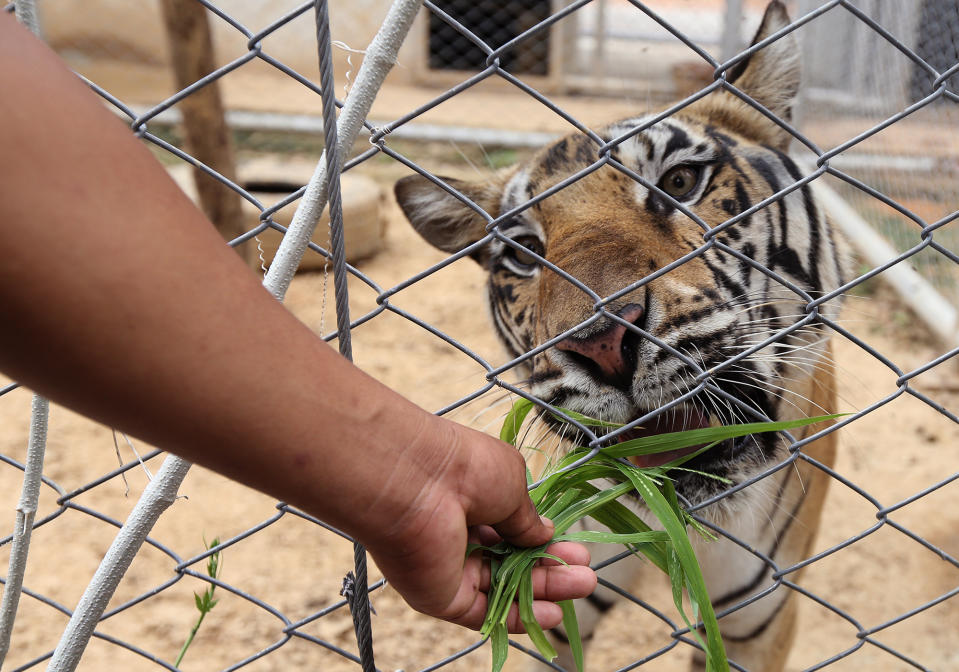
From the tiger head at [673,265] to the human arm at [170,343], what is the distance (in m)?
0.32

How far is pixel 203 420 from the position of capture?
61 centimetres

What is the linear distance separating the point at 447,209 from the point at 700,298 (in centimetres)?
80

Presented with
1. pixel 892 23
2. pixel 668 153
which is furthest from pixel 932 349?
pixel 668 153

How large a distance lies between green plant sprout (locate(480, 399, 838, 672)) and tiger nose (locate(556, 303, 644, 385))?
0.11 m

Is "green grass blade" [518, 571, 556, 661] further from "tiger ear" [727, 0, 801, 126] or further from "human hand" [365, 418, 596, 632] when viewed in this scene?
"tiger ear" [727, 0, 801, 126]

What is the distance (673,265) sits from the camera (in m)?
0.96

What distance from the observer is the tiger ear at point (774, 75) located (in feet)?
6.06

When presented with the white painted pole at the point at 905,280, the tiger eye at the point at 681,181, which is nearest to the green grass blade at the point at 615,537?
the tiger eye at the point at 681,181

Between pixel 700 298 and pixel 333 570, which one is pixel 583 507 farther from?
pixel 333 570

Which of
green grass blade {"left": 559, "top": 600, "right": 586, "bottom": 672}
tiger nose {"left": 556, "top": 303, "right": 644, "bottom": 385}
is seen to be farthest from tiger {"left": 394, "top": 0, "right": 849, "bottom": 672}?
green grass blade {"left": 559, "top": 600, "right": 586, "bottom": 672}

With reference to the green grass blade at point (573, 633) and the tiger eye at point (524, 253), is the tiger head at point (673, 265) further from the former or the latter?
the green grass blade at point (573, 633)

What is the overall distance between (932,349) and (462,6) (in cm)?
691

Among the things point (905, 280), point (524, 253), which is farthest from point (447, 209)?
point (905, 280)

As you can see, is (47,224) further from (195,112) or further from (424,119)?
(424,119)
